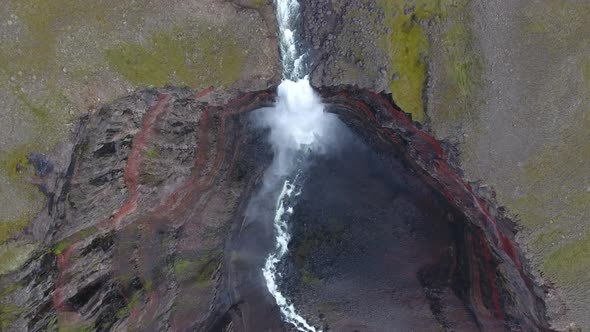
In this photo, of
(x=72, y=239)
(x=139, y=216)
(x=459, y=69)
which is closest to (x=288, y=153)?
(x=139, y=216)

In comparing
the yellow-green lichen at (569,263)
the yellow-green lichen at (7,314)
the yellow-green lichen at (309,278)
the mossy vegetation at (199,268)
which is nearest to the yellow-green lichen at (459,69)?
the yellow-green lichen at (569,263)

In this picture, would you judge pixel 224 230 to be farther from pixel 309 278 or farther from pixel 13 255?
pixel 13 255

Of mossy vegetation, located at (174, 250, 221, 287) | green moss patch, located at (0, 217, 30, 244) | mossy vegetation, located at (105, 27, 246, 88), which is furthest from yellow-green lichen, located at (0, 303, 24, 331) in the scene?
mossy vegetation, located at (105, 27, 246, 88)

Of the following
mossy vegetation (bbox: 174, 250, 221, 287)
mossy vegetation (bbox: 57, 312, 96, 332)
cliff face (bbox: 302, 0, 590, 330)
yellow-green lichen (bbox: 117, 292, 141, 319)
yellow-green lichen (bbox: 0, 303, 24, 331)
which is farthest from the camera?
mossy vegetation (bbox: 174, 250, 221, 287)

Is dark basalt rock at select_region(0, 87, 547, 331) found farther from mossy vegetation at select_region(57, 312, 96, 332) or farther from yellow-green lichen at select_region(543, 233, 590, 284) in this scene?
yellow-green lichen at select_region(543, 233, 590, 284)

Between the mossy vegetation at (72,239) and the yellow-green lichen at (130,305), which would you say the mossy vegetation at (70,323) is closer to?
the yellow-green lichen at (130,305)
